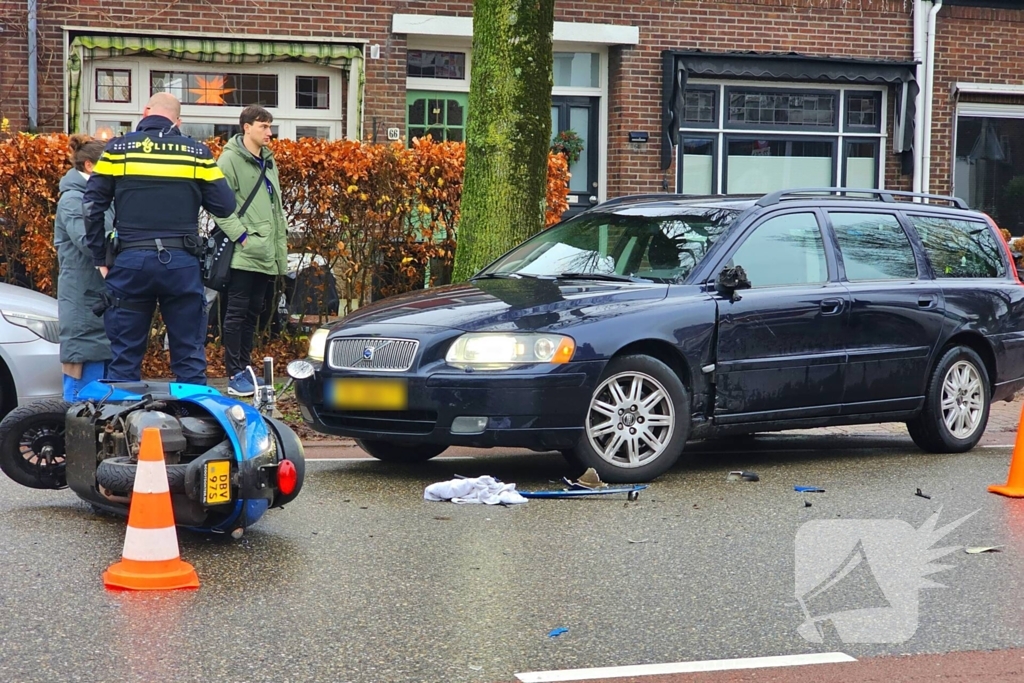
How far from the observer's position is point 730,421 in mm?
7992

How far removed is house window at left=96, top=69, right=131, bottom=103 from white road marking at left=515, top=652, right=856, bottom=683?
47.1 feet

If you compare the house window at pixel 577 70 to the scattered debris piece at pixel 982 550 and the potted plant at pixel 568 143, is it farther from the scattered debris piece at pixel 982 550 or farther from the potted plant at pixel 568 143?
the scattered debris piece at pixel 982 550

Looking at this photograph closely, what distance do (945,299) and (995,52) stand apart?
1287 cm

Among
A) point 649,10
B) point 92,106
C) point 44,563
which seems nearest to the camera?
point 44,563

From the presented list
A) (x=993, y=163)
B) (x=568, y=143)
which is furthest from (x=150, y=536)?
(x=993, y=163)

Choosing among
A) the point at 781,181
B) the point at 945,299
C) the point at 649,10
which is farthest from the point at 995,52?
the point at 945,299

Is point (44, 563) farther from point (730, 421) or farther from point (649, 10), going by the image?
point (649, 10)

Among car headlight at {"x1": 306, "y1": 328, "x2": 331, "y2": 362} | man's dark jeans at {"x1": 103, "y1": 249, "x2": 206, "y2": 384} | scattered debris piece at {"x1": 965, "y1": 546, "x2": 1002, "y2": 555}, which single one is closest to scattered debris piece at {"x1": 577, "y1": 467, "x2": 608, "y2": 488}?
car headlight at {"x1": 306, "y1": 328, "x2": 331, "y2": 362}

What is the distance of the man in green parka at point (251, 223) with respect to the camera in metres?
10.2

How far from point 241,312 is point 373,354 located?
3137mm

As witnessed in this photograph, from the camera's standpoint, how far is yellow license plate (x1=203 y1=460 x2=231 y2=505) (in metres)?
5.74

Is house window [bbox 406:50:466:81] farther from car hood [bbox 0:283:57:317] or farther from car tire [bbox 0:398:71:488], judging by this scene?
car tire [bbox 0:398:71:488]

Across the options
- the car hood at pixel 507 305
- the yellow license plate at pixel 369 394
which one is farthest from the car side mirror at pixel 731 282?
the yellow license plate at pixel 369 394

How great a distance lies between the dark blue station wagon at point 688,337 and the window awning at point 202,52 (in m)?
9.29
